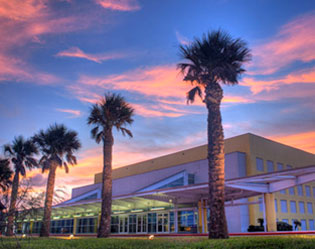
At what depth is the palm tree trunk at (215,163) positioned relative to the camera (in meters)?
16.2

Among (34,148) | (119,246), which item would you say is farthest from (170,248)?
(34,148)

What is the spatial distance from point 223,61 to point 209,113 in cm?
341

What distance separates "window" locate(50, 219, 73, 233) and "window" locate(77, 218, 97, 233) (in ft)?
10.2

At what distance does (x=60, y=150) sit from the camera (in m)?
38.2

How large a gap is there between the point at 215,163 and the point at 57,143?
24.7 m

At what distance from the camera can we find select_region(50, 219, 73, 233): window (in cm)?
5975

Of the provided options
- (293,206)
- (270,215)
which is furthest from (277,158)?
(270,215)

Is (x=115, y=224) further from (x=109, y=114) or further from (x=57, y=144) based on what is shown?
(x=109, y=114)

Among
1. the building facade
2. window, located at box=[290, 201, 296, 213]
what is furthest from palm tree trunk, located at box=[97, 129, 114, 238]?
window, located at box=[290, 201, 296, 213]

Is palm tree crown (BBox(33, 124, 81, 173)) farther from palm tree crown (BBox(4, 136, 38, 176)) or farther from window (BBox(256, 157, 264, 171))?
window (BBox(256, 157, 264, 171))

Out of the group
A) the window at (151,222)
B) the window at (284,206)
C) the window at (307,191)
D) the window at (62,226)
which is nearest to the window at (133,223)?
the window at (151,222)

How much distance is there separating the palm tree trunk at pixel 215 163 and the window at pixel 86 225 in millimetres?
40379

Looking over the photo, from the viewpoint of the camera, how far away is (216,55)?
1975 centimetres

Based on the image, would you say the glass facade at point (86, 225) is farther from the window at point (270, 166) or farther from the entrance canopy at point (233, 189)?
the window at point (270, 166)
